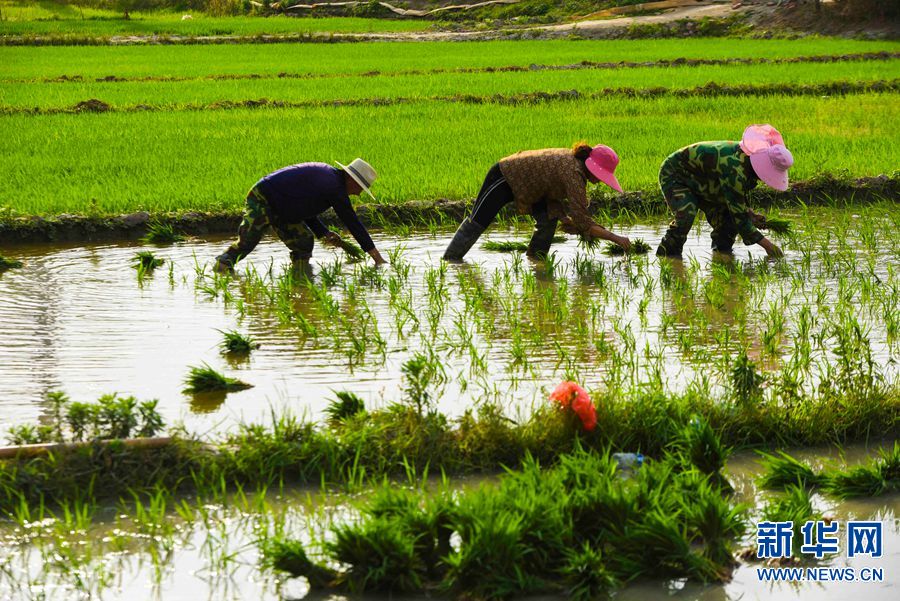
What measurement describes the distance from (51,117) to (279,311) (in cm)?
871

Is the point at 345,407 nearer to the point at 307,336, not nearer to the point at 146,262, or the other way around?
the point at 307,336

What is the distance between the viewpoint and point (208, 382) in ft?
16.6

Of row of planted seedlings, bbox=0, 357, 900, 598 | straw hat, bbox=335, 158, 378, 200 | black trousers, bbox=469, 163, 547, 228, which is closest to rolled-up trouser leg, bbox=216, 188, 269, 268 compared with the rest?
straw hat, bbox=335, 158, 378, 200

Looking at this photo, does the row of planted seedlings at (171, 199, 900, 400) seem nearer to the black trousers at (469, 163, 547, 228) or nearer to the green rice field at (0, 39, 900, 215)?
the black trousers at (469, 163, 547, 228)

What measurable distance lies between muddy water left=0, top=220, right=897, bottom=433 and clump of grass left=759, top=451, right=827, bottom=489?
0.98m

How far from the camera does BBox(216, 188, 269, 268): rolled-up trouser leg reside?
7.52 m

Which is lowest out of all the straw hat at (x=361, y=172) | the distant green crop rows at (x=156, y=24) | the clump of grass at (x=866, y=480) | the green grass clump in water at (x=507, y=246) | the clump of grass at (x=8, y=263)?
the green grass clump in water at (x=507, y=246)

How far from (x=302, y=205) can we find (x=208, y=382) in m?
2.54

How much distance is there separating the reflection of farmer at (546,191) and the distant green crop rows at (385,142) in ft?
4.81

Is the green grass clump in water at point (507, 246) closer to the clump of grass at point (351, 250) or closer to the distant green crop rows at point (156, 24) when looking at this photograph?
the clump of grass at point (351, 250)

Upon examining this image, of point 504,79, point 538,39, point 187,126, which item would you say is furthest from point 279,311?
point 538,39

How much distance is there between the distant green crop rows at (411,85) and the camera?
16.0 m

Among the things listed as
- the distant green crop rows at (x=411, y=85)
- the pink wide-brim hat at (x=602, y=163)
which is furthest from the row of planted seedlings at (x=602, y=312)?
the distant green crop rows at (x=411, y=85)

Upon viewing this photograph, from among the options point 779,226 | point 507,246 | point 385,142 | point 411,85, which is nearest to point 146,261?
point 507,246
